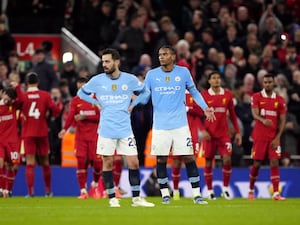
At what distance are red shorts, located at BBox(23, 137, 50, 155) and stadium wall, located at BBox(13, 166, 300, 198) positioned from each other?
2.62 meters

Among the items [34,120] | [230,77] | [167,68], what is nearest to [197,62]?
[230,77]

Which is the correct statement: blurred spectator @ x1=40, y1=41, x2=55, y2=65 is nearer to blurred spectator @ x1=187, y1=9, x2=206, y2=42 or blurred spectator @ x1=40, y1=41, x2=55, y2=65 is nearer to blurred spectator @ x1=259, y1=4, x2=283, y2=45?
blurred spectator @ x1=187, y1=9, x2=206, y2=42

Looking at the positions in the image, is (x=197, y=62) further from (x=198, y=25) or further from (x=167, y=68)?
A: (x=167, y=68)

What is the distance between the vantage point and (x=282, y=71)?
29766mm

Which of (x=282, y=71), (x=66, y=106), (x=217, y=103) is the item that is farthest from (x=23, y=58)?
(x=217, y=103)

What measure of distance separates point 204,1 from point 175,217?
18470 mm

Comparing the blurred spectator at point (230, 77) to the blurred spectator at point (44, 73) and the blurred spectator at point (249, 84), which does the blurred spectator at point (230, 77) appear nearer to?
the blurred spectator at point (249, 84)

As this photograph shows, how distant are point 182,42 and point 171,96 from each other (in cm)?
1022

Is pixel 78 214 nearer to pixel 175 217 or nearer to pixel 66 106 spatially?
pixel 175 217

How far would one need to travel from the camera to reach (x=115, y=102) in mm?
18562

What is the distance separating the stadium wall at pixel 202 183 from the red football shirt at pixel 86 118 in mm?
3170

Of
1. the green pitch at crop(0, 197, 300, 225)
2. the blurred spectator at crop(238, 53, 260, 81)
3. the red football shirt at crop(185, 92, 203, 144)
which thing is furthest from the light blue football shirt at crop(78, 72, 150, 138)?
the blurred spectator at crop(238, 53, 260, 81)

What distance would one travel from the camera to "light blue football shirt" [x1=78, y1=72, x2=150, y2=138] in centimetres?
1852

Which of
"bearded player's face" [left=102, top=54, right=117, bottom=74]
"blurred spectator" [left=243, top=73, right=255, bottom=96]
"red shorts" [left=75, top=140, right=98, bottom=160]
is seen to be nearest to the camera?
"bearded player's face" [left=102, top=54, right=117, bottom=74]
